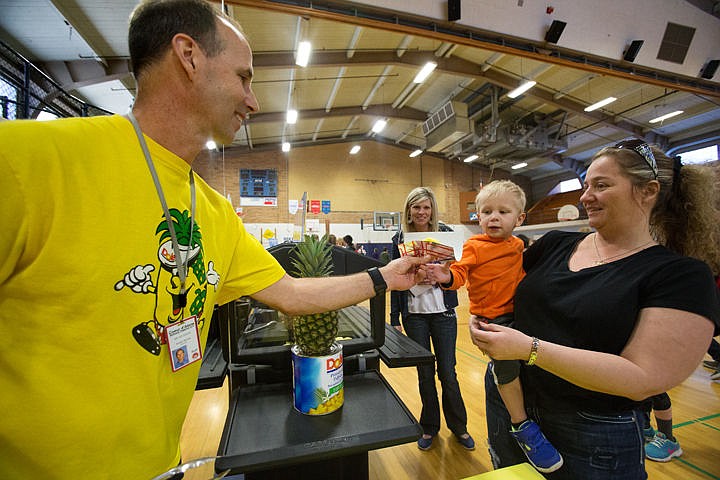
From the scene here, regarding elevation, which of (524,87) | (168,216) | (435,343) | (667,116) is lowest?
(435,343)

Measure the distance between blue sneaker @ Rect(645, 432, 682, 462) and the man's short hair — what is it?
11.4 feet

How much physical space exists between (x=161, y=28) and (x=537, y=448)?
166 centimetres

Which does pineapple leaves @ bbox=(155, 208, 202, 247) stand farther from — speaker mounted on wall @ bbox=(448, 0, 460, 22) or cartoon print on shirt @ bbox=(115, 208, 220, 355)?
speaker mounted on wall @ bbox=(448, 0, 460, 22)

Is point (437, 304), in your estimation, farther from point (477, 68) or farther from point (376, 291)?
point (477, 68)

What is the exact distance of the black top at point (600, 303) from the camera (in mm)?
849

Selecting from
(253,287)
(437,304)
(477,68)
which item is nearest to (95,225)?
(253,287)

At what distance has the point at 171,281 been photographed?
0.85m

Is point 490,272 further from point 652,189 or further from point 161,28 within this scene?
point 161,28

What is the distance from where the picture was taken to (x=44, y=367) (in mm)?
667

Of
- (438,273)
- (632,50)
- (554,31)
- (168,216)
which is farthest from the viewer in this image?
(632,50)

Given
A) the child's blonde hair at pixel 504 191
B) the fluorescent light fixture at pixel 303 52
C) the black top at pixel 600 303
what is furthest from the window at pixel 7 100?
the black top at pixel 600 303

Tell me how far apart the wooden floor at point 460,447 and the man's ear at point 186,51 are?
2.38 m

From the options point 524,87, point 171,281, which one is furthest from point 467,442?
point 524,87

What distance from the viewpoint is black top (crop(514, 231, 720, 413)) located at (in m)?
0.85
